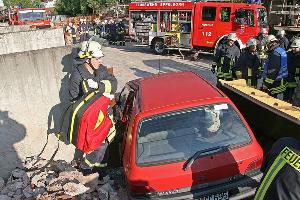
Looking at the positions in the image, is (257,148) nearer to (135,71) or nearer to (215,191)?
(215,191)

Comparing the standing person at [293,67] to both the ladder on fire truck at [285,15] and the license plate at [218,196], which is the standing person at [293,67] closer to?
the license plate at [218,196]

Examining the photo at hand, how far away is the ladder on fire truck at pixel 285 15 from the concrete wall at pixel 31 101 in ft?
39.8

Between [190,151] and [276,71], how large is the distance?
3786 millimetres

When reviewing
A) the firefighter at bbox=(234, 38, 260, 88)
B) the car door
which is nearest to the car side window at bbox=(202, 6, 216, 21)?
the firefighter at bbox=(234, 38, 260, 88)

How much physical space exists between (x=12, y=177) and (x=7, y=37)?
23.6 feet

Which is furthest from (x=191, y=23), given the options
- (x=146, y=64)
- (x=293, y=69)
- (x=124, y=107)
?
(x=124, y=107)

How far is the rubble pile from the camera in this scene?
14.8 ft

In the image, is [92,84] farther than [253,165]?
Yes

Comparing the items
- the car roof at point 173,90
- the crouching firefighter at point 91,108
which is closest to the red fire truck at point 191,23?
the car roof at point 173,90

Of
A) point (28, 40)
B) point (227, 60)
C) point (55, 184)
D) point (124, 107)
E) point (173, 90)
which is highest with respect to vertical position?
point (28, 40)

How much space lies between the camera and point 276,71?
21.9 ft

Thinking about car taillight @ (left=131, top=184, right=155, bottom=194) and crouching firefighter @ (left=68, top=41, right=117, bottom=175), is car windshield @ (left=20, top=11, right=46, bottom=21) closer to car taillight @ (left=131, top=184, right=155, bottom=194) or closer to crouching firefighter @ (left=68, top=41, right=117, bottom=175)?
crouching firefighter @ (left=68, top=41, right=117, bottom=175)

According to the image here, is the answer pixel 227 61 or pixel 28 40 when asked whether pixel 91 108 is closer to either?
pixel 227 61

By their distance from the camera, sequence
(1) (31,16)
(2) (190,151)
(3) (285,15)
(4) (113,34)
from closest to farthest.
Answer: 1. (2) (190,151)
2. (3) (285,15)
3. (4) (113,34)
4. (1) (31,16)
